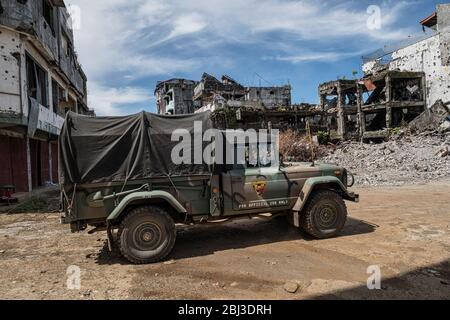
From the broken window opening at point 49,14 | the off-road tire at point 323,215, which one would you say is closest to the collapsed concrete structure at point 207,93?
the broken window opening at point 49,14

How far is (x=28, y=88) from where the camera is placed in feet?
50.0

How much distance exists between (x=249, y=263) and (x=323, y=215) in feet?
Answer: 7.13

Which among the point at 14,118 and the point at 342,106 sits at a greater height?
the point at 342,106

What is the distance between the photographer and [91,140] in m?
5.75

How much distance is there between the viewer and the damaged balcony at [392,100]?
109 ft

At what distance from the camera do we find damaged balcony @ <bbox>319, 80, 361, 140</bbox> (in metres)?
36.0

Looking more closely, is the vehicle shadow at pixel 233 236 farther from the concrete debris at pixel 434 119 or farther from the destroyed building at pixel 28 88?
the concrete debris at pixel 434 119

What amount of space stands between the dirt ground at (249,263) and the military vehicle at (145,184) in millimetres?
598

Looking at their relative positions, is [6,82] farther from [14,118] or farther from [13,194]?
[13,194]

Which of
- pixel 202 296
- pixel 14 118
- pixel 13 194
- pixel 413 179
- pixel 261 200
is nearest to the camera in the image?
pixel 202 296

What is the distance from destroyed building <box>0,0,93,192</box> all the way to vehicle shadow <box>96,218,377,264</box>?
945cm

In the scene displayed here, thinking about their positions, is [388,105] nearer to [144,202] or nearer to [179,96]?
[179,96]
